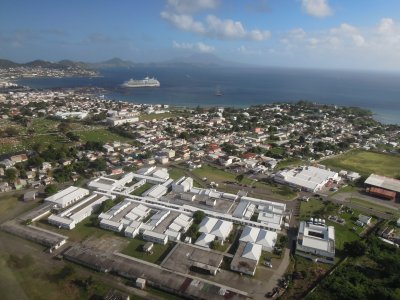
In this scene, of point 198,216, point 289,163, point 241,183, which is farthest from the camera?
point 289,163

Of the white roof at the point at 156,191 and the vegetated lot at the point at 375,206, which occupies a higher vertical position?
the white roof at the point at 156,191

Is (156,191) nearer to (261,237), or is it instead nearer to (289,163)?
(261,237)

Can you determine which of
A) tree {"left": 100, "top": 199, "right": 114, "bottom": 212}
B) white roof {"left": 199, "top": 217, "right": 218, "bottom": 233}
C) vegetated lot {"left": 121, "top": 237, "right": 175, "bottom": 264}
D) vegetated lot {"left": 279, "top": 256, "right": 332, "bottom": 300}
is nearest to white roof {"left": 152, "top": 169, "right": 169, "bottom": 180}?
tree {"left": 100, "top": 199, "right": 114, "bottom": 212}

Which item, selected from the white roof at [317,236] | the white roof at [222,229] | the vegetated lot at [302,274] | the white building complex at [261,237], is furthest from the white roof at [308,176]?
the vegetated lot at [302,274]

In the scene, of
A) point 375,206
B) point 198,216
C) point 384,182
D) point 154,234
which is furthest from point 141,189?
point 384,182

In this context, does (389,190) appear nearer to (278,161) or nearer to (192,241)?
(278,161)

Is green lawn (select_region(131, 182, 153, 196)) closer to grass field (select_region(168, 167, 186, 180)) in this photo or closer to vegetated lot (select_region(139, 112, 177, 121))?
grass field (select_region(168, 167, 186, 180))

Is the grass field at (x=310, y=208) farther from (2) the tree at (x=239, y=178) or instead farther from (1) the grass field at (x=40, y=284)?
(1) the grass field at (x=40, y=284)
